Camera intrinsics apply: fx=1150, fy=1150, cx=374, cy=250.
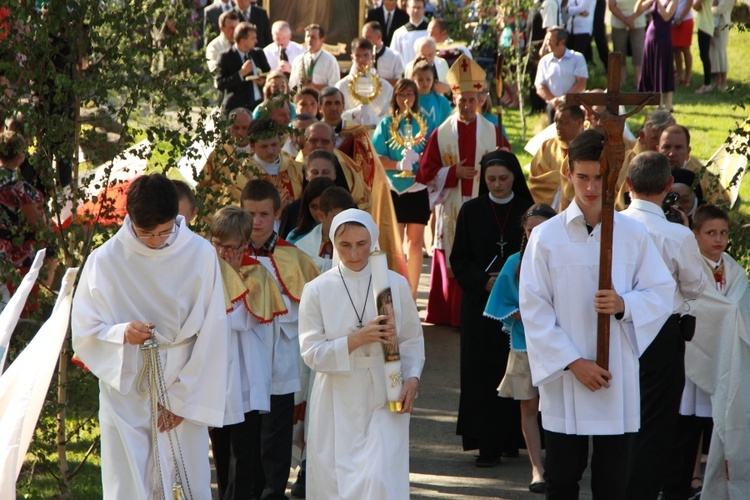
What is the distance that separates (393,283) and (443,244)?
5015 millimetres

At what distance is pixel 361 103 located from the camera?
13141 mm

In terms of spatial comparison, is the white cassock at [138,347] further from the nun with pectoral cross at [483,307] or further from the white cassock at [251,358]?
the nun with pectoral cross at [483,307]

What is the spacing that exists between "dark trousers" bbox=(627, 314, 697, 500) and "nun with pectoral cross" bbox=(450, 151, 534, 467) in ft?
5.11

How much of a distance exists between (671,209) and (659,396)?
1.19 meters

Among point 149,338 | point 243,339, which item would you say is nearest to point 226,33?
point 243,339

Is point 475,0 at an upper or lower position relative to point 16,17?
upper

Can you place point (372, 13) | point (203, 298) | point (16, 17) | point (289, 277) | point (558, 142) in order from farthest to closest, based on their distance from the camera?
point (372, 13)
point (558, 142)
point (289, 277)
point (16, 17)
point (203, 298)

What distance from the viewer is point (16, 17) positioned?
6027mm

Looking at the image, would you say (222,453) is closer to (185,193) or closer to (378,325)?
(185,193)

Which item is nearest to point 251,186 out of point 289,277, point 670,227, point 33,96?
point 289,277

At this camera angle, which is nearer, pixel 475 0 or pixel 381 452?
pixel 381 452

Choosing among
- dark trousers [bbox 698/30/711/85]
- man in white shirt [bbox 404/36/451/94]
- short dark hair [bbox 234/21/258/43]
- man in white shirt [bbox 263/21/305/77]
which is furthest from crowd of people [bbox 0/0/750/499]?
dark trousers [bbox 698/30/711/85]

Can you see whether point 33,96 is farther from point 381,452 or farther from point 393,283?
point 381,452

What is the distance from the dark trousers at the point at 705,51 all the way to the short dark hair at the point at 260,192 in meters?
14.0
